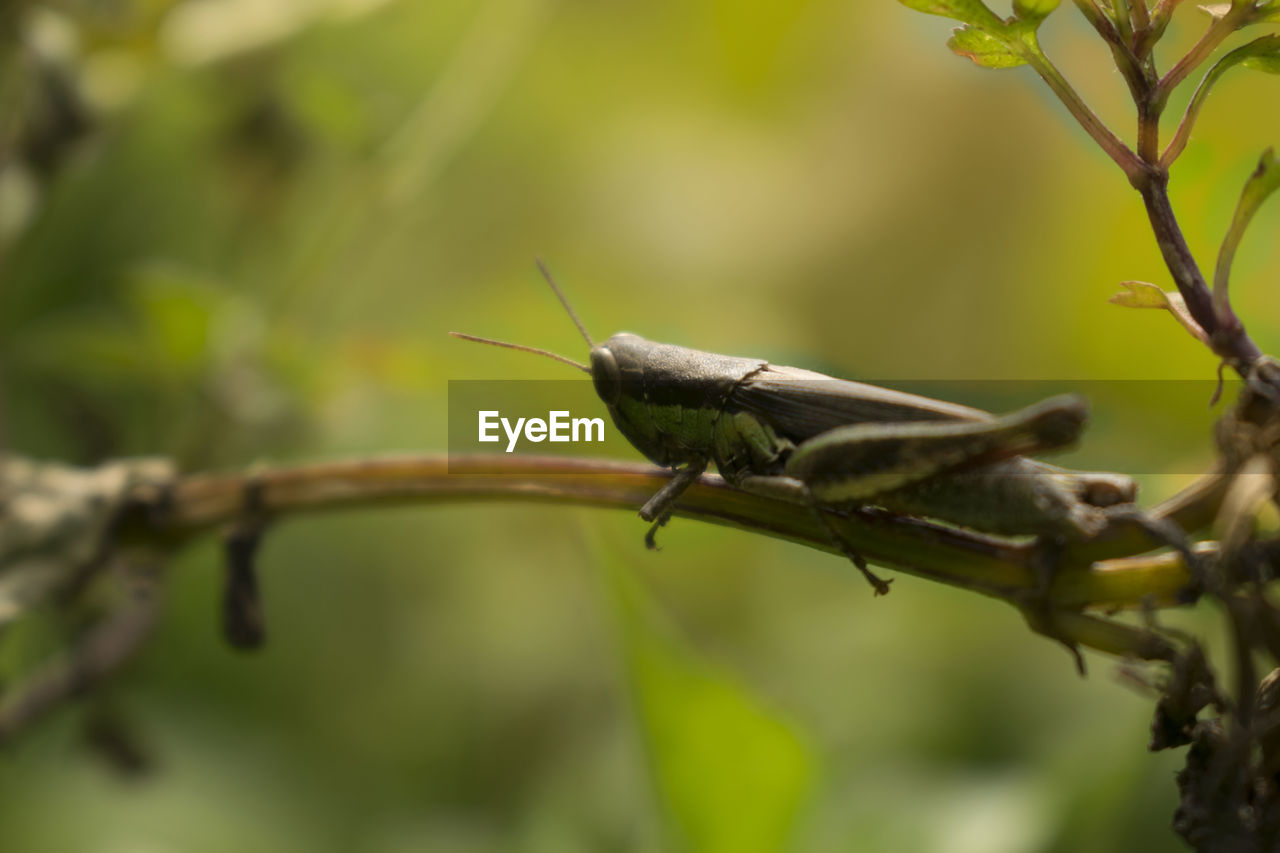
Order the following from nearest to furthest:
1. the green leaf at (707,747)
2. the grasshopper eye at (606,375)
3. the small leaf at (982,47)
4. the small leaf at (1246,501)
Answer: the small leaf at (1246,501) → the small leaf at (982,47) → the green leaf at (707,747) → the grasshopper eye at (606,375)

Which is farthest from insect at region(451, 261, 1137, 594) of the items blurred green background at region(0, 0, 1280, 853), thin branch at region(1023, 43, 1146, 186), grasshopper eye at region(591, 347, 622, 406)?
thin branch at region(1023, 43, 1146, 186)

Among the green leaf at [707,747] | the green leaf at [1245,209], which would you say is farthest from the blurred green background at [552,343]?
the green leaf at [1245,209]

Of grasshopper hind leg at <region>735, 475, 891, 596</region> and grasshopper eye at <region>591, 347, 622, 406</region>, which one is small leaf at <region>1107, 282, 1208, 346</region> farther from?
grasshopper eye at <region>591, 347, 622, 406</region>

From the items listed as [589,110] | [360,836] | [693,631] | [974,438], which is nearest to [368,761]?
[360,836]

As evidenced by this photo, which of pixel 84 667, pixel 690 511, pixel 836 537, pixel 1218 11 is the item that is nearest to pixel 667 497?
Answer: pixel 690 511

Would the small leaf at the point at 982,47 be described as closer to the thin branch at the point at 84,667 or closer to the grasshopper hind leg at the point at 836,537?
the grasshopper hind leg at the point at 836,537

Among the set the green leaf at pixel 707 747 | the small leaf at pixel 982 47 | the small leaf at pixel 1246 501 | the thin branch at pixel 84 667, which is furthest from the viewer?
the thin branch at pixel 84 667
